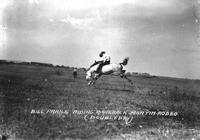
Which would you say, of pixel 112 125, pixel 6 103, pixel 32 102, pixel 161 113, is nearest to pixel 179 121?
pixel 161 113

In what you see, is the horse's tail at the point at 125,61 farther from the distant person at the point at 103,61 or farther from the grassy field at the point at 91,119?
the grassy field at the point at 91,119

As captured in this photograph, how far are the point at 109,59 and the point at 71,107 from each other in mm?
6801

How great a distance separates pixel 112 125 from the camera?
9484 millimetres

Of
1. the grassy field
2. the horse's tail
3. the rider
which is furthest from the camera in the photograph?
the horse's tail

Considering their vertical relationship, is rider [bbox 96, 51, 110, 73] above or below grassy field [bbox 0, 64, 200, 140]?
above

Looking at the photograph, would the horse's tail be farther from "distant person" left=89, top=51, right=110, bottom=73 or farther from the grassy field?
the grassy field

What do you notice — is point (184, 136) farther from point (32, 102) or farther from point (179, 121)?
point (32, 102)
